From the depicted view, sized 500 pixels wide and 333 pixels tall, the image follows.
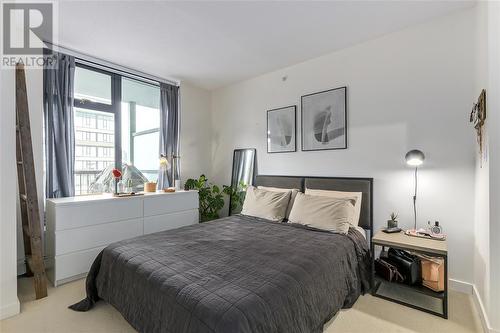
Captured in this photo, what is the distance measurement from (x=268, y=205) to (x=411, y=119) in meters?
1.85

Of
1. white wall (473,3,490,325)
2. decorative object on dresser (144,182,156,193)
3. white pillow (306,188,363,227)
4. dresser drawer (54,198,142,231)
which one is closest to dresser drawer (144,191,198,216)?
dresser drawer (54,198,142,231)

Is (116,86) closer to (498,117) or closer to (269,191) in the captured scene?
(269,191)

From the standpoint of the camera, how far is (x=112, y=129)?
3.60 meters

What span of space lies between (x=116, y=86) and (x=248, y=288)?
11.6 feet

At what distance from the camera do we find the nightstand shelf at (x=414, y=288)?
1965 mm

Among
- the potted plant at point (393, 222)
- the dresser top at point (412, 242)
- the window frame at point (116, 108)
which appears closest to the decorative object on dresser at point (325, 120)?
the potted plant at point (393, 222)

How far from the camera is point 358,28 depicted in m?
2.63

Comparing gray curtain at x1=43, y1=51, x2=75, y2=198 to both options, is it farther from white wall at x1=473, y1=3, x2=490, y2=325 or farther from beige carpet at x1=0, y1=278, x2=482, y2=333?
white wall at x1=473, y1=3, x2=490, y2=325

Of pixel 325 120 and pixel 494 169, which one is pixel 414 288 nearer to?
pixel 494 169

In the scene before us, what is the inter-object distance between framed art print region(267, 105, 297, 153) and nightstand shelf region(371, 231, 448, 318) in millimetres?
1762

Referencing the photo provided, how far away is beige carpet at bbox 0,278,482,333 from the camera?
1.84m

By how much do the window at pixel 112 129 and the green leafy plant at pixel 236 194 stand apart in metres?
1.28

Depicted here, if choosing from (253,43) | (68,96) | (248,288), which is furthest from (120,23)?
(248,288)

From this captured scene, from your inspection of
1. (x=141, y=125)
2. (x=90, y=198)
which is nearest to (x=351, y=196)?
(x=90, y=198)
